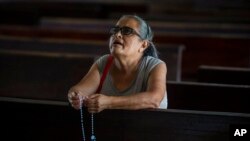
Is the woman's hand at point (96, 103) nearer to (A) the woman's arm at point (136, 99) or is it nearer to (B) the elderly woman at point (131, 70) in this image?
(A) the woman's arm at point (136, 99)

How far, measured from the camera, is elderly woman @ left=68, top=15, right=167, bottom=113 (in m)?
2.15

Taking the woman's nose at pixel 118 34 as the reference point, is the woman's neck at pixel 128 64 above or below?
below

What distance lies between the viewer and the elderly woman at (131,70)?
A: 84.6 inches

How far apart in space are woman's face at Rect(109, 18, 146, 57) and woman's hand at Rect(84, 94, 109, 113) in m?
0.29

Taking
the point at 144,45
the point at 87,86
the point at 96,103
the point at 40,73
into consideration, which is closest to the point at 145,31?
the point at 144,45

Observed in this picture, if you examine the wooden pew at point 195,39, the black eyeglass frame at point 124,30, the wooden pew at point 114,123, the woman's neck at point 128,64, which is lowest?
the wooden pew at point 114,123

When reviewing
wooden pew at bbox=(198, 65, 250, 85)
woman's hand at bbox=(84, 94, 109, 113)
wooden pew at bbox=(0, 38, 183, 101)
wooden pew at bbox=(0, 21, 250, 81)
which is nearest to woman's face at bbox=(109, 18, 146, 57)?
woman's hand at bbox=(84, 94, 109, 113)

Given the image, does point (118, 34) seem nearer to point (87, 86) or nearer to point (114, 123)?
point (87, 86)

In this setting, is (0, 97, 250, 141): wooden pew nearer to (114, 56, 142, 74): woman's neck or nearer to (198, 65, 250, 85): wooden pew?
(114, 56, 142, 74): woman's neck

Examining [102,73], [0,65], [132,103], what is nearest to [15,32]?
[0,65]

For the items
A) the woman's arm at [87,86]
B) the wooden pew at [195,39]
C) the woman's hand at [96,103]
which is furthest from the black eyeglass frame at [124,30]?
the wooden pew at [195,39]

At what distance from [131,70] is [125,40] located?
0.52 feet

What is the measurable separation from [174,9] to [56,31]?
9.29 ft

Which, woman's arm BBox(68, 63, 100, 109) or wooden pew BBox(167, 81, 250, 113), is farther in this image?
wooden pew BBox(167, 81, 250, 113)
